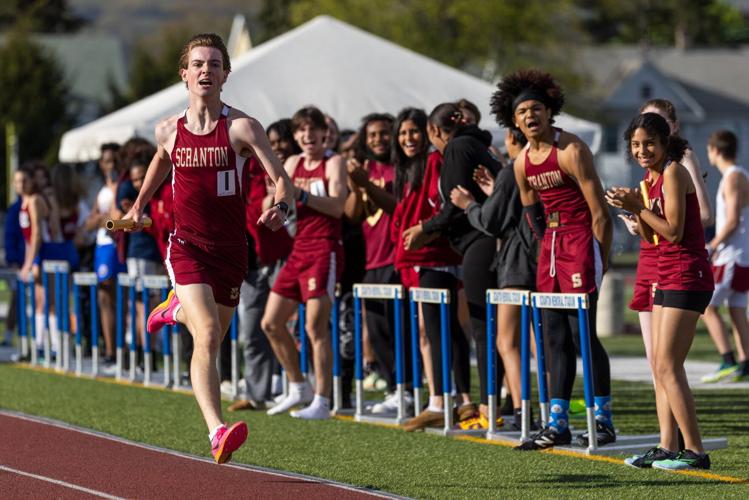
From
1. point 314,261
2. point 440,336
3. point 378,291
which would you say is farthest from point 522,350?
point 314,261

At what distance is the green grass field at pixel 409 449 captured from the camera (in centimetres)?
798

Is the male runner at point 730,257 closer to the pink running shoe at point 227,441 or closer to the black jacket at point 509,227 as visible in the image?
the black jacket at point 509,227

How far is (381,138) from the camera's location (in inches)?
465

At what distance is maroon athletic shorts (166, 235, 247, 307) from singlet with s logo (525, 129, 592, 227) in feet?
6.34

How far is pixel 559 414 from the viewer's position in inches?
362

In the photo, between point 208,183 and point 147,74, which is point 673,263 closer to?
point 208,183

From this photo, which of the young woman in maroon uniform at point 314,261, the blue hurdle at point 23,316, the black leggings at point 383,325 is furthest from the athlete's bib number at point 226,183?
the blue hurdle at point 23,316

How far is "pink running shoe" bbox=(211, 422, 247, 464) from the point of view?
7410mm

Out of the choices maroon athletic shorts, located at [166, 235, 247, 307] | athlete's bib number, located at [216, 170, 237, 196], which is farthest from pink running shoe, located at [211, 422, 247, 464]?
athlete's bib number, located at [216, 170, 237, 196]

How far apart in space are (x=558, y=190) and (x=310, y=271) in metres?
2.66

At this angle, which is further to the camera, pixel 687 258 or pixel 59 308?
pixel 59 308

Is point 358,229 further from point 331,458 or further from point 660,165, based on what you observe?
point 660,165

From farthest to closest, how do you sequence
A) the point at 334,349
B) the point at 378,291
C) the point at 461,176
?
the point at 334,349 < the point at 378,291 < the point at 461,176

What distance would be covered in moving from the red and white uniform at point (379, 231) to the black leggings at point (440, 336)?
3.76ft
